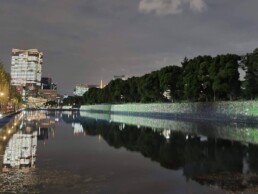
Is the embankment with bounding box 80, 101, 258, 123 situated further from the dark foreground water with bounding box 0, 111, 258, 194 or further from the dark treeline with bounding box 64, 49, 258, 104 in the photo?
the dark foreground water with bounding box 0, 111, 258, 194

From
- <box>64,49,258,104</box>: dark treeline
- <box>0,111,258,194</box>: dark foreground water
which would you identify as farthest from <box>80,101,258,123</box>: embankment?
<box>0,111,258,194</box>: dark foreground water

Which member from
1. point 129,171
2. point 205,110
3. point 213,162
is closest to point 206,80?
point 205,110

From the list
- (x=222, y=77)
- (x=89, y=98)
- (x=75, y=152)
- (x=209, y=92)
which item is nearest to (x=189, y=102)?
(x=209, y=92)

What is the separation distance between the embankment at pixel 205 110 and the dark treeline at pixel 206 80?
2.44 metres

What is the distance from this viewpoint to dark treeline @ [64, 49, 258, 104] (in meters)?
59.8

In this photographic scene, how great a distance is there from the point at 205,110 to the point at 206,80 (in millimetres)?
5851

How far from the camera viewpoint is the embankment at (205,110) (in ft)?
178

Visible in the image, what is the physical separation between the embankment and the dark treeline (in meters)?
2.44

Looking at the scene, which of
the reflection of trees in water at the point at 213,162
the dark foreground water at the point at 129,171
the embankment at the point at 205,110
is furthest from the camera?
the embankment at the point at 205,110

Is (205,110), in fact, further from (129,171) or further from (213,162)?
(129,171)

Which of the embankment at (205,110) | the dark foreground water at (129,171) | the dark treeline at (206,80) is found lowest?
the dark foreground water at (129,171)

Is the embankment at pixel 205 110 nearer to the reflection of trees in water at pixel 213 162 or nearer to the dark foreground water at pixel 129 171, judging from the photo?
the reflection of trees in water at pixel 213 162

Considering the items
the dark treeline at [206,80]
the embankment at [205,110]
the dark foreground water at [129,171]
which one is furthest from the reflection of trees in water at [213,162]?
the dark treeline at [206,80]

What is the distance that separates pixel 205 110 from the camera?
6819 centimetres
